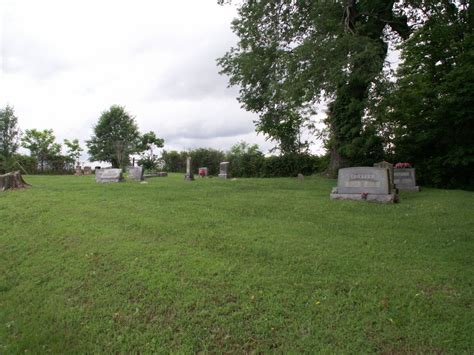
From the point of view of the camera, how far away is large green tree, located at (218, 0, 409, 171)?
39.7 feet

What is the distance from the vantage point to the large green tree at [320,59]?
477 inches

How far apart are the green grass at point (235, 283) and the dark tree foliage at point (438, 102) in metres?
8.45

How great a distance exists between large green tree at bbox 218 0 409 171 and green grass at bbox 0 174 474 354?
6401 mm

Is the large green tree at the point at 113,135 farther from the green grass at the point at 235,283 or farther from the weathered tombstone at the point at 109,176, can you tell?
the green grass at the point at 235,283

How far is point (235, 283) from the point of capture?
14.2ft

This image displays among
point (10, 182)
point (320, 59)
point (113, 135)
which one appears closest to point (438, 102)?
point (320, 59)

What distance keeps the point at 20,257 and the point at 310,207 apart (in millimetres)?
6533

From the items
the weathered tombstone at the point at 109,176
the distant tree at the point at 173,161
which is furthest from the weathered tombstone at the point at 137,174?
the distant tree at the point at 173,161

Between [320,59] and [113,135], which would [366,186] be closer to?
[320,59]

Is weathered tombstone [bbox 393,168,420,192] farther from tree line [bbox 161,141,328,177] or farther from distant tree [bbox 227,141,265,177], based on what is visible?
distant tree [bbox 227,141,265,177]

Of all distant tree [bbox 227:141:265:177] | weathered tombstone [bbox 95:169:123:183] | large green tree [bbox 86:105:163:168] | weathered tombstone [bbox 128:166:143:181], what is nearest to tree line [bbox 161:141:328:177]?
distant tree [bbox 227:141:265:177]

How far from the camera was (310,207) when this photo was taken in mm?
8984

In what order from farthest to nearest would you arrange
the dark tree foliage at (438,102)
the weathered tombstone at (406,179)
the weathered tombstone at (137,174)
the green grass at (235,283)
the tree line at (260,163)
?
the tree line at (260,163) < the weathered tombstone at (137,174) < the dark tree foliage at (438,102) < the weathered tombstone at (406,179) < the green grass at (235,283)

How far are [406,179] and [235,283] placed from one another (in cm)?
1166
